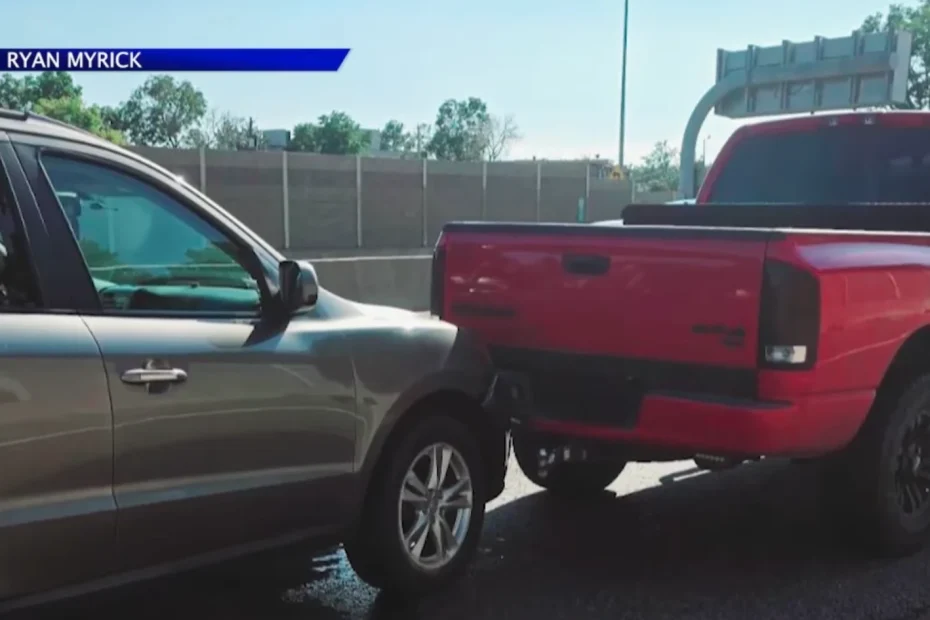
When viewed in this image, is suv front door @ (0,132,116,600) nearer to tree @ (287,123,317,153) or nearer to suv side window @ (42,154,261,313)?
suv side window @ (42,154,261,313)

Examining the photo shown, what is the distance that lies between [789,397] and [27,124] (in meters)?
3.05

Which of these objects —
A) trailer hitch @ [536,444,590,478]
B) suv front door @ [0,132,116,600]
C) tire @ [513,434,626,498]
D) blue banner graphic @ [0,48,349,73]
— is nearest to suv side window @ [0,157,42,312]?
suv front door @ [0,132,116,600]

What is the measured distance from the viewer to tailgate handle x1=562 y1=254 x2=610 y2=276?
16.4 feet

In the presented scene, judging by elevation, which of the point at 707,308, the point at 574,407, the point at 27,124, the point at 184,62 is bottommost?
the point at 574,407

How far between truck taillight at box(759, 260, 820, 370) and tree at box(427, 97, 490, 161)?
94.7 m

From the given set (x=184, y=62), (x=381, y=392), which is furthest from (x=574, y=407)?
(x=184, y=62)

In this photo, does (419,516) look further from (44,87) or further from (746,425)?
(44,87)

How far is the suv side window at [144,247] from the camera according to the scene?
3.55 m

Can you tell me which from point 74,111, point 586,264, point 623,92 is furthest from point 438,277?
point 74,111

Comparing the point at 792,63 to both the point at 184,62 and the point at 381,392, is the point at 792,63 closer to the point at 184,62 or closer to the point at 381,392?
the point at 184,62

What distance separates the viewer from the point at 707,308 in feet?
15.3

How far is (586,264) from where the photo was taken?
5070 mm

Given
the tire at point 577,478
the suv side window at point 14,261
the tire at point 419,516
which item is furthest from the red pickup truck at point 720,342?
the suv side window at point 14,261

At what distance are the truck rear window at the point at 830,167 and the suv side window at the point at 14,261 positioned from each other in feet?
17.0
